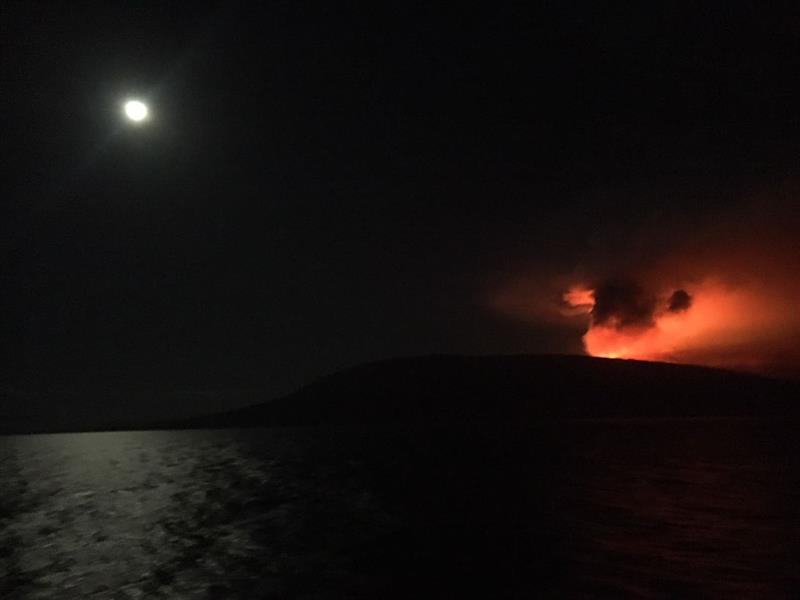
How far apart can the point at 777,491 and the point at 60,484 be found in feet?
222

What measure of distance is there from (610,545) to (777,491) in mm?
21259

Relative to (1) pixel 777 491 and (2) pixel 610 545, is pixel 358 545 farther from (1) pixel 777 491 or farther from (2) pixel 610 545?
(1) pixel 777 491

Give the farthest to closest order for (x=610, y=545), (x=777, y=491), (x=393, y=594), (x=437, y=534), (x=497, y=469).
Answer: (x=497, y=469), (x=777, y=491), (x=437, y=534), (x=610, y=545), (x=393, y=594)

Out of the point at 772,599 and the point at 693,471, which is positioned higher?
the point at 693,471

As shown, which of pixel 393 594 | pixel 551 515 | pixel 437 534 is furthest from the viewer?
pixel 551 515

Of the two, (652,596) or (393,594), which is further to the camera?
(393,594)

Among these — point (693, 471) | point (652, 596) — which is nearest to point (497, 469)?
point (693, 471)

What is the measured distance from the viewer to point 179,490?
5472 centimetres

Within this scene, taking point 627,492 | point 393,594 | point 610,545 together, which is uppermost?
point 627,492

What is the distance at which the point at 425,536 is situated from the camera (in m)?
30.6

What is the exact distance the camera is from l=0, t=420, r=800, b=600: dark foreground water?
2238cm

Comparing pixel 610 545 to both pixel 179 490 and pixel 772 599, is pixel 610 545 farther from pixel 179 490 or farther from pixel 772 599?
pixel 179 490

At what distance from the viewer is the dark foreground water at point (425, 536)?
2238 centimetres

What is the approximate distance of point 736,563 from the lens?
23266 millimetres
